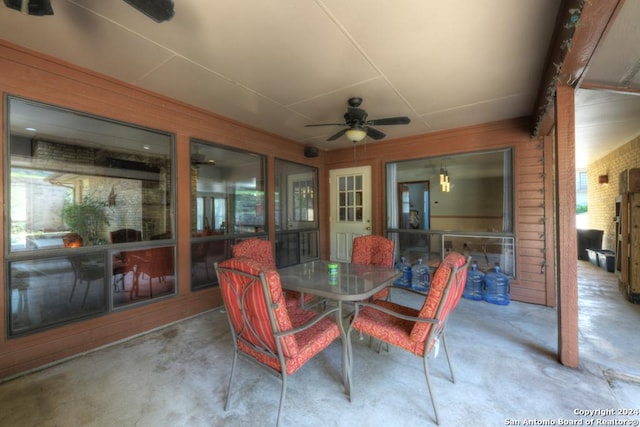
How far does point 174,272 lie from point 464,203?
283 inches

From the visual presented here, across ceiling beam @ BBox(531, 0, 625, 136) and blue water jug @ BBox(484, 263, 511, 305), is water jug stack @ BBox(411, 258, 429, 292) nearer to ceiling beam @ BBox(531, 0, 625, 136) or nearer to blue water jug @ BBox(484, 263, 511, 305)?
blue water jug @ BBox(484, 263, 511, 305)

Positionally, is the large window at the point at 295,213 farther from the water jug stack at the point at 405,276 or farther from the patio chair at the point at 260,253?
the water jug stack at the point at 405,276

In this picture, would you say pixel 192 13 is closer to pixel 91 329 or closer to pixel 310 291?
pixel 310 291

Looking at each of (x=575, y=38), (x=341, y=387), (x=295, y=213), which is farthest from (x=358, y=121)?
(x=295, y=213)

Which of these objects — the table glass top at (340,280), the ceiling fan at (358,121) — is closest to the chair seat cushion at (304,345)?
the table glass top at (340,280)

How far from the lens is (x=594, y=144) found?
4.88 meters

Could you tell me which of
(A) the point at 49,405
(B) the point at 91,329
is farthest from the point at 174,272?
(A) the point at 49,405

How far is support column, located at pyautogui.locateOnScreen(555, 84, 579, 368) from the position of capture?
2.08 meters

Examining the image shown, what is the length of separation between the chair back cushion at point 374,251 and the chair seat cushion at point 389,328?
0.80 m

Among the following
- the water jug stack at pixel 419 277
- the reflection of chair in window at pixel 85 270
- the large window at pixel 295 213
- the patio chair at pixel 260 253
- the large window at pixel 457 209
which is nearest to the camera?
the reflection of chair in window at pixel 85 270

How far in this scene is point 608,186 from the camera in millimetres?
5488

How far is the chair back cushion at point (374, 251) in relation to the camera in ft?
9.46

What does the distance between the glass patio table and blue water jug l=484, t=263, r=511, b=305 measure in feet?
6.99

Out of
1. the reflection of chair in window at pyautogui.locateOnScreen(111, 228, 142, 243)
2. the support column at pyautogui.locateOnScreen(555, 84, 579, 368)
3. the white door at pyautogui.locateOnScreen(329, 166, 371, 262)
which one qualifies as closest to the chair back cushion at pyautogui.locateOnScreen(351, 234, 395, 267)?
the support column at pyautogui.locateOnScreen(555, 84, 579, 368)
